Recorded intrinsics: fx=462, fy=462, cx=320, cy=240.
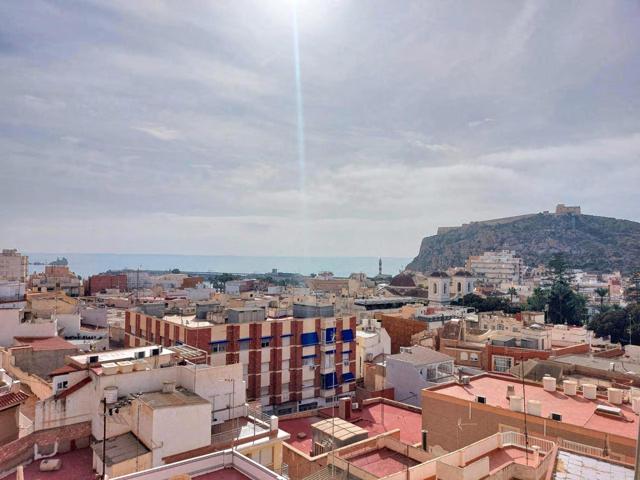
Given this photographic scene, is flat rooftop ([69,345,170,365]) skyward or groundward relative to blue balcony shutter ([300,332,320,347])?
skyward

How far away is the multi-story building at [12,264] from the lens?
111100mm

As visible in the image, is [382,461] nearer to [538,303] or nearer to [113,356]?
[113,356]

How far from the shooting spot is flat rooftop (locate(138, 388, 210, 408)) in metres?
18.0

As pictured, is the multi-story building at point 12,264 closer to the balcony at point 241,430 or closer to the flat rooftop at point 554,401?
the balcony at point 241,430

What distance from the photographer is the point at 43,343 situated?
3183cm

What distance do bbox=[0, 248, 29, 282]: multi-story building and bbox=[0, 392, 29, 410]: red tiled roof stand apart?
105 meters

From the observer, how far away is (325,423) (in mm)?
20578

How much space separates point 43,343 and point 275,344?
16231 millimetres

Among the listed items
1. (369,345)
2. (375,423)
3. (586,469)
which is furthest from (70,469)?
(369,345)

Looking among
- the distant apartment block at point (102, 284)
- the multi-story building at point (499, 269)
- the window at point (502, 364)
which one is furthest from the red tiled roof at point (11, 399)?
the multi-story building at point (499, 269)

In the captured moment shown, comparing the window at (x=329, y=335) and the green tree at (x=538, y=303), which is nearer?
the window at (x=329, y=335)

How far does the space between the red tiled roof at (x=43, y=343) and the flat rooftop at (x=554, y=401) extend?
23612 millimetres

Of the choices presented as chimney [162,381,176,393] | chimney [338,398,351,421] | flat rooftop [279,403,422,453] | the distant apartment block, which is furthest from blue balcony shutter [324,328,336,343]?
the distant apartment block

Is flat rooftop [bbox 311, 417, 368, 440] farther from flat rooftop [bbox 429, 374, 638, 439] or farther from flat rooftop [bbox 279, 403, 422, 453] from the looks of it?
flat rooftop [bbox 429, 374, 638, 439]
